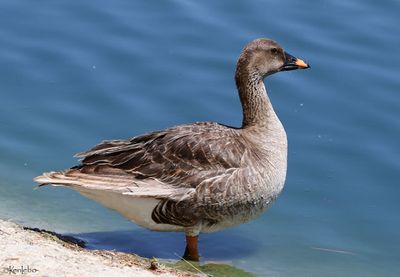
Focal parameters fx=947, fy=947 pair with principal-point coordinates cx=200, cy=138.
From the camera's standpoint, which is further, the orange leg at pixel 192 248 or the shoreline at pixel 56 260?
the orange leg at pixel 192 248

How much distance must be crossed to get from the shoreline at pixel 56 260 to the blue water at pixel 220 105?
1.58 metres

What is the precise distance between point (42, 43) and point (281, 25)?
3590 mm

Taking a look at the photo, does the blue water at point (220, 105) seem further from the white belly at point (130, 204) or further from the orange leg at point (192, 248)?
the white belly at point (130, 204)

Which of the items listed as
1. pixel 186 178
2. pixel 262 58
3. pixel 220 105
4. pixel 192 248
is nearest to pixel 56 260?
pixel 186 178

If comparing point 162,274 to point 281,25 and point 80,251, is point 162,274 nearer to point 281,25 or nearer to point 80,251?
point 80,251

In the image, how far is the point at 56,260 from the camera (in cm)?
720

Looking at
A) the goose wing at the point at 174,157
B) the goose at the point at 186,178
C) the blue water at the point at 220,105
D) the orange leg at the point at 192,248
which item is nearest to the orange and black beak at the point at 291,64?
the goose at the point at 186,178

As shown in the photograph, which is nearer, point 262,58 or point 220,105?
point 262,58

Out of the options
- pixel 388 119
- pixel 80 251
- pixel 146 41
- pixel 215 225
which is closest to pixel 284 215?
pixel 215 225

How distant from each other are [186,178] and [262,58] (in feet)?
5.77

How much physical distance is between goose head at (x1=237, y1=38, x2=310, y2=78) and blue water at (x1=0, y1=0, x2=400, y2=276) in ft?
5.25

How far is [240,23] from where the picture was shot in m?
14.5

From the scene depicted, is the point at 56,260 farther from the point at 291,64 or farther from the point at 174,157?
the point at 291,64

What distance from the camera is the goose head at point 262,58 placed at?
34.0 ft
